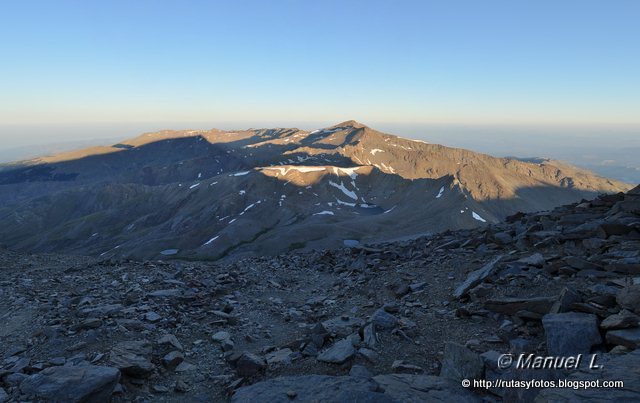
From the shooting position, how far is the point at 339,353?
11148mm

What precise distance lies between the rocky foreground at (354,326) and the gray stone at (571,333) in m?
0.03

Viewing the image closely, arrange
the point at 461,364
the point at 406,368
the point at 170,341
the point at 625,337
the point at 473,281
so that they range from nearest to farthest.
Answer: the point at 625,337
the point at 461,364
the point at 406,368
the point at 170,341
the point at 473,281

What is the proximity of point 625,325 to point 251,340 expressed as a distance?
445 inches

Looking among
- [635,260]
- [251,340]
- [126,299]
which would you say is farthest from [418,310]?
[126,299]

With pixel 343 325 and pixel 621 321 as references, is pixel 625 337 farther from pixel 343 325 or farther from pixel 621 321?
pixel 343 325

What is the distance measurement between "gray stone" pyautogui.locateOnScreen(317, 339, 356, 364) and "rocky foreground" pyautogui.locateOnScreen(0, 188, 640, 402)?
2.0 inches

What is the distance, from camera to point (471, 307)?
13.4 metres

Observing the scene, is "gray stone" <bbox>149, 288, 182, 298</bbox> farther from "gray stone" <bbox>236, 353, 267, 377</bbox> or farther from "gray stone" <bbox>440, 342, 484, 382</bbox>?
"gray stone" <bbox>440, 342, 484, 382</bbox>

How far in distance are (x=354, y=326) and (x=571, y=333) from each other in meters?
6.67

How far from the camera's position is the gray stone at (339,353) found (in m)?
10.9

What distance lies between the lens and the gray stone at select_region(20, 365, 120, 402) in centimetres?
923

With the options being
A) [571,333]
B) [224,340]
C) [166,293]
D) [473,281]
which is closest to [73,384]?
Answer: [224,340]

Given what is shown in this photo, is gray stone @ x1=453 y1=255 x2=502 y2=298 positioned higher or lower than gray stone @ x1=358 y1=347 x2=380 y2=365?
higher

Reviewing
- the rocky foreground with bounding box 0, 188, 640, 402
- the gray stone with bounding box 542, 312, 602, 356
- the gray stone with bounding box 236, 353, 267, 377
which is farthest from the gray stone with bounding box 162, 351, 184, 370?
the gray stone with bounding box 542, 312, 602, 356
